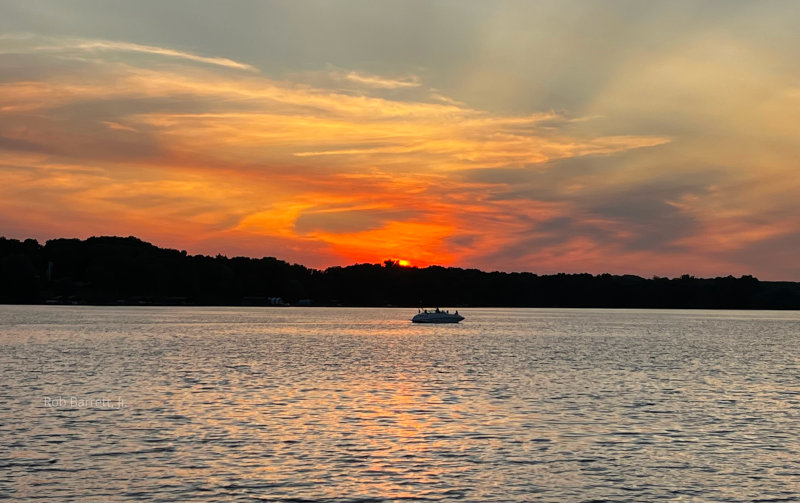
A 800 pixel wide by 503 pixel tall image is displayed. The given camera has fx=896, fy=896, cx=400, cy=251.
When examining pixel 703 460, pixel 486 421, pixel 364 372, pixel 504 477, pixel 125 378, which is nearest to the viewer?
pixel 504 477

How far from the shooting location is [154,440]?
44531 millimetres

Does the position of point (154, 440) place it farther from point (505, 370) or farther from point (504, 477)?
point (505, 370)

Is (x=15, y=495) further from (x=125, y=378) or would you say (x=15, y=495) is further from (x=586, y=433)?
(x=125, y=378)

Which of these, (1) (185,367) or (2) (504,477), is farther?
(1) (185,367)

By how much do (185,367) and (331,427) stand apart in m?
47.4

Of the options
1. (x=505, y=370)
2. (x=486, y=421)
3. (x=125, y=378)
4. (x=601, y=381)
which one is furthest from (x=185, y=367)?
(x=486, y=421)

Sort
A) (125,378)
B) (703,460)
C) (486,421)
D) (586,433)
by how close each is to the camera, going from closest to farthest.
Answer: (703,460) < (586,433) < (486,421) < (125,378)

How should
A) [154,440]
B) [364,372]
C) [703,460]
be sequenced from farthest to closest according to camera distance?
[364,372] < [154,440] < [703,460]

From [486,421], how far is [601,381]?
3268 cm

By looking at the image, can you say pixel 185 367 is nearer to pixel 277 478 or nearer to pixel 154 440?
pixel 154 440

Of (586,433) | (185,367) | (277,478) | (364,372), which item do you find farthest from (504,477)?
(185,367)

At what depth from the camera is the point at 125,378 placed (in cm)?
7931

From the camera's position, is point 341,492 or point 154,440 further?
point 154,440

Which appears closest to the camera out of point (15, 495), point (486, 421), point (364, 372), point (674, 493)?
point (15, 495)
